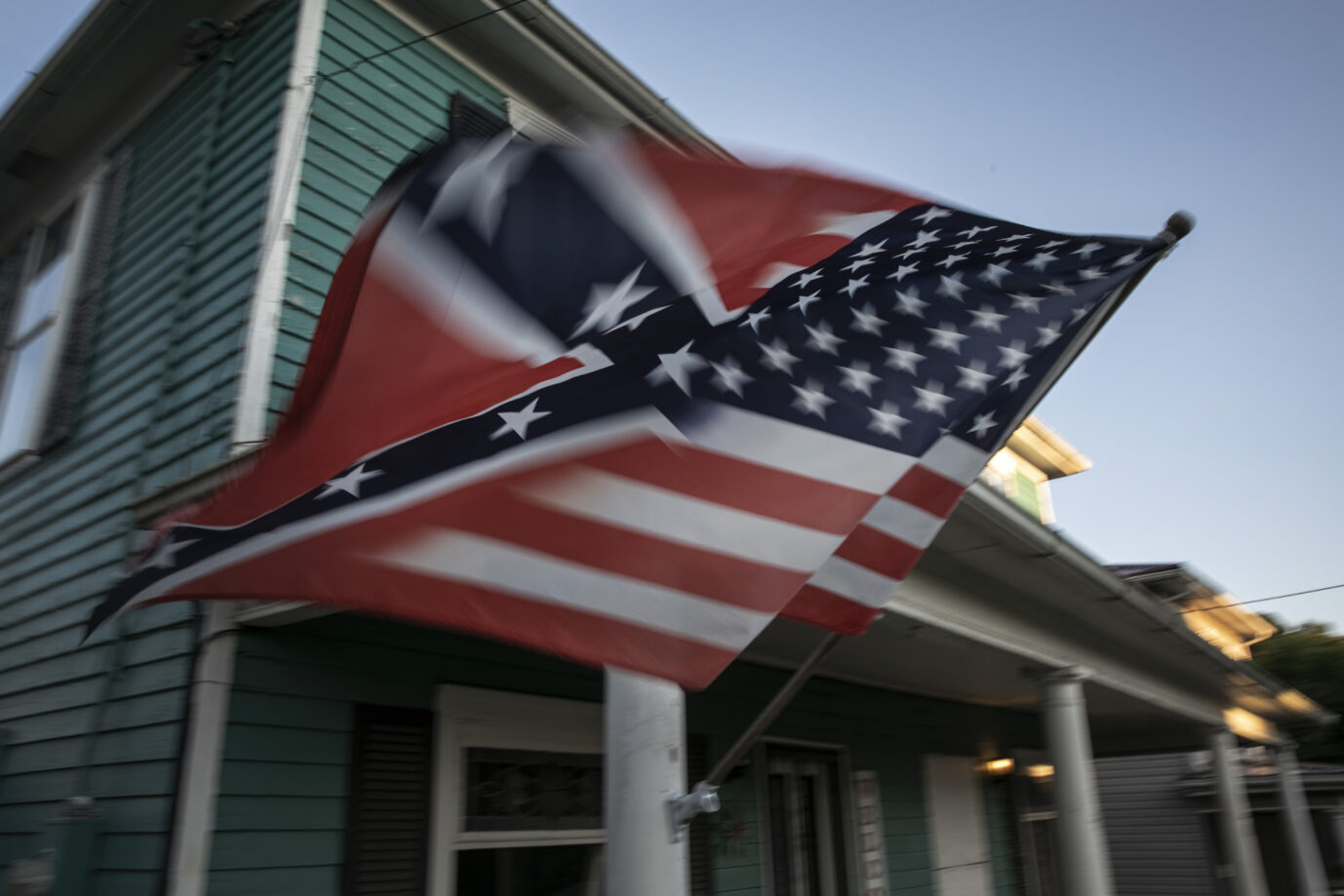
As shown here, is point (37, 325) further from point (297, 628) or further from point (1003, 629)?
point (1003, 629)

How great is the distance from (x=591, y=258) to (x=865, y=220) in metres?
0.79

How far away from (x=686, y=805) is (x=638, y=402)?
3.57ft

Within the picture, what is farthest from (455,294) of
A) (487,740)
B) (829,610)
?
(487,740)

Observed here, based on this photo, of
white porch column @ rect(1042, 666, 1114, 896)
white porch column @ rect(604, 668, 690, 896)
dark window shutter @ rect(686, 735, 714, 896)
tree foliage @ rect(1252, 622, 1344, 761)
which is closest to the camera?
white porch column @ rect(604, 668, 690, 896)

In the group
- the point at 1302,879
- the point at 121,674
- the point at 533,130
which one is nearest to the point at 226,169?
the point at 533,130

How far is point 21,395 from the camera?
6574 mm

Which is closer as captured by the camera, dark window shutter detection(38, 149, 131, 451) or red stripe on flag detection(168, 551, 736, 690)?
red stripe on flag detection(168, 551, 736, 690)

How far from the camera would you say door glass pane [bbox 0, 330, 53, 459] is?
6.20m

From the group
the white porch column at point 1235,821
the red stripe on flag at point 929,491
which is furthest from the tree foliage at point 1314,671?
the red stripe on flag at point 929,491

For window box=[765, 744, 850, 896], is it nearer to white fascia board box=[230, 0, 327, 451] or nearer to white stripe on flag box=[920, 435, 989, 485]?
white fascia board box=[230, 0, 327, 451]

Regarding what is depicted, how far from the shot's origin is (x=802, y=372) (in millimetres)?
2354

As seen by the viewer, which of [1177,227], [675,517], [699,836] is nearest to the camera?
[675,517]

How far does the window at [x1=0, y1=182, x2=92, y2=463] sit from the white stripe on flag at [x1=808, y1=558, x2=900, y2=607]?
5301mm

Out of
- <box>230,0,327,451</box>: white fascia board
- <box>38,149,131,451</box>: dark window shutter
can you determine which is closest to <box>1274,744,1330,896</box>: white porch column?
<box>230,0,327,451</box>: white fascia board
